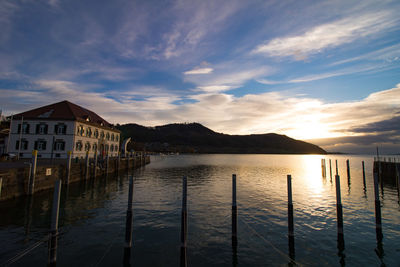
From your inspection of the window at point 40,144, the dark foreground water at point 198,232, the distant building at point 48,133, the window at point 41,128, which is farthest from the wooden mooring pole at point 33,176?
the window at point 41,128

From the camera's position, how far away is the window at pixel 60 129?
38.1 m

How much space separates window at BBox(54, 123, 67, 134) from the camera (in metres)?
38.1

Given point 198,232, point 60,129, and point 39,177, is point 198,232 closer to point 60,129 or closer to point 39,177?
point 39,177

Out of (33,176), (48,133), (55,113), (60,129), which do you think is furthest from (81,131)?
(33,176)

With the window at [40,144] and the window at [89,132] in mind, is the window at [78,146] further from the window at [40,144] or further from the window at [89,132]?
the window at [40,144]

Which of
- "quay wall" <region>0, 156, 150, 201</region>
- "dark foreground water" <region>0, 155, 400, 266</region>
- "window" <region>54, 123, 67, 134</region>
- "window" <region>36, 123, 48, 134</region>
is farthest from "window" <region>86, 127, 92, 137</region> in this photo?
"dark foreground water" <region>0, 155, 400, 266</region>

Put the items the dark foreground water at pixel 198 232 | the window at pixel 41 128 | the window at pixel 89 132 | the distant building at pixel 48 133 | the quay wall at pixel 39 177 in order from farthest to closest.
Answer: the window at pixel 89 132 → the window at pixel 41 128 → the distant building at pixel 48 133 → the quay wall at pixel 39 177 → the dark foreground water at pixel 198 232

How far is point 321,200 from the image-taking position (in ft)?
65.9

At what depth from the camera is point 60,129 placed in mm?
38188

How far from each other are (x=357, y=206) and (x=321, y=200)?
2941mm

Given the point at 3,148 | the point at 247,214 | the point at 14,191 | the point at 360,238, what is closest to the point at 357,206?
the point at 360,238

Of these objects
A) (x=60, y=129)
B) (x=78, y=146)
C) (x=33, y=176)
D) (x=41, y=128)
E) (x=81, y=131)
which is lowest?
(x=33, y=176)

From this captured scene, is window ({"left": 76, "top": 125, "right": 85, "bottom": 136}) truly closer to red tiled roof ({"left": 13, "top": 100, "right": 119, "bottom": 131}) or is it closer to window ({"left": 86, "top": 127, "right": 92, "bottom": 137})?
red tiled roof ({"left": 13, "top": 100, "right": 119, "bottom": 131})

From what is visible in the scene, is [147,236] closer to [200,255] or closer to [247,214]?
[200,255]
